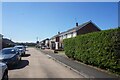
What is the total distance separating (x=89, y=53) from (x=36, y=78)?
659cm

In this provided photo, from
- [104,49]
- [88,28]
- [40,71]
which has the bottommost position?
[40,71]

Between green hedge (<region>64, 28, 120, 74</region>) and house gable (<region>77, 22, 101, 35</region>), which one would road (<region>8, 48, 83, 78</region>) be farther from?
house gable (<region>77, 22, 101, 35</region>)

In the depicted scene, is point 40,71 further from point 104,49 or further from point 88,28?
point 88,28

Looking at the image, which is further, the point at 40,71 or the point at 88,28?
the point at 88,28

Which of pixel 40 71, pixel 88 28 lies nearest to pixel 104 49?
pixel 40 71

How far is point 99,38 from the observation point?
51.3 ft

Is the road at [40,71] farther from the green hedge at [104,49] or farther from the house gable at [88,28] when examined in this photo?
the house gable at [88,28]

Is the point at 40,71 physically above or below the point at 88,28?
below

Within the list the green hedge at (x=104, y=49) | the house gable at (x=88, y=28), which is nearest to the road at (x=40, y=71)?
the green hedge at (x=104, y=49)

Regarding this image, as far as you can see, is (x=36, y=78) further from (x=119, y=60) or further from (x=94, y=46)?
(x=94, y=46)

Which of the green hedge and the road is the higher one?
the green hedge

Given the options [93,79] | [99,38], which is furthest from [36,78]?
[99,38]

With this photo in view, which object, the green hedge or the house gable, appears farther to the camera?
the house gable

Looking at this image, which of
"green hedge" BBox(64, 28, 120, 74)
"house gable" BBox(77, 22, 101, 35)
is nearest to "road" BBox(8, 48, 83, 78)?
"green hedge" BBox(64, 28, 120, 74)
